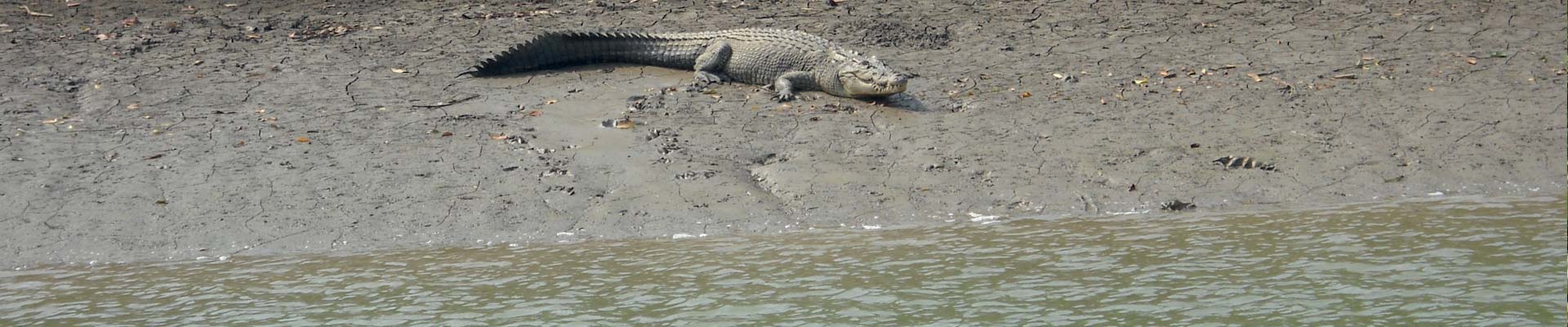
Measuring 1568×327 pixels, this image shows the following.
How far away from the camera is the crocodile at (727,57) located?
8367 millimetres

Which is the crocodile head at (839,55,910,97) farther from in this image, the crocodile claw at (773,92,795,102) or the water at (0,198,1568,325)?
the water at (0,198,1568,325)

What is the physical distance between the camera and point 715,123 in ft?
25.5

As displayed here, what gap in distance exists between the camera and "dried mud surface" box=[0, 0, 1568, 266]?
21.2 ft

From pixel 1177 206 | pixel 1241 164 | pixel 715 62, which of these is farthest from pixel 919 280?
pixel 715 62

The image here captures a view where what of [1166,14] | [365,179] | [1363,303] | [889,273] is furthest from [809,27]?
[1363,303]

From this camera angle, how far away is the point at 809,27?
999 centimetres

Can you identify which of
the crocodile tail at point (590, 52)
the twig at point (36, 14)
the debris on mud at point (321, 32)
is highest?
the twig at point (36, 14)

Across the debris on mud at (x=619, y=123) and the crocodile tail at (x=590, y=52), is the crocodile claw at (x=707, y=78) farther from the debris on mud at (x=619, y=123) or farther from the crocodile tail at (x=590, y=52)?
the debris on mud at (x=619, y=123)

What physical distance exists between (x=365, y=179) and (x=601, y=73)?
7.54 feet

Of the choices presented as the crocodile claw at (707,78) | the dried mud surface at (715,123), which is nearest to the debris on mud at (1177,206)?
the dried mud surface at (715,123)

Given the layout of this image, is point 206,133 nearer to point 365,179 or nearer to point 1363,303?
point 365,179

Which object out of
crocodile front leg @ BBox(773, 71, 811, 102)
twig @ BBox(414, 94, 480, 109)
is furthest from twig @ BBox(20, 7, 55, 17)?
crocodile front leg @ BBox(773, 71, 811, 102)

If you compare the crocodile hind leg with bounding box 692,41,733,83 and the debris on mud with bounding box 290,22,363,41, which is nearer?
the crocodile hind leg with bounding box 692,41,733,83

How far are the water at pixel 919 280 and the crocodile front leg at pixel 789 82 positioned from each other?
2.34 m
